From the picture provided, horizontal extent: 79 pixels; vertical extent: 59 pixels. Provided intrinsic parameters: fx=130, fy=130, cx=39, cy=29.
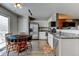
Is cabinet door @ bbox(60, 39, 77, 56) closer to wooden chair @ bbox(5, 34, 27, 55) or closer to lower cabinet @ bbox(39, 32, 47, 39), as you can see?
wooden chair @ bbox(5, 34, 27, 55)

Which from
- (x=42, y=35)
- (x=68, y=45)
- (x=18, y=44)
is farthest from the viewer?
(x=42, y=35)

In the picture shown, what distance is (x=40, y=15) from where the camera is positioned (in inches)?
218

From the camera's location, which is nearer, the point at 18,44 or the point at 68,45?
the point at 68,45

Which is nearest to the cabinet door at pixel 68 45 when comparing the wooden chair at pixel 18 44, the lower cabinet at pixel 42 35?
the wooden chair at pixel 18 44

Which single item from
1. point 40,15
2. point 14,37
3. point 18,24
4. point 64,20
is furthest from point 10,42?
point 64,20

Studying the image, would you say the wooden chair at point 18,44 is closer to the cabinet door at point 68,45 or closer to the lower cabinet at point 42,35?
the cabinet door at point 68,45

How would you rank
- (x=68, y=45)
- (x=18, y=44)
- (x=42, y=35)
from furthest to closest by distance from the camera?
(x=42, y=35), (x=18, y=44), (x=68, y=45)

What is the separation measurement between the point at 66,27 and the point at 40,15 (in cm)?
123

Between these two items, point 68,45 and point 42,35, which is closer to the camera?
point 68,45

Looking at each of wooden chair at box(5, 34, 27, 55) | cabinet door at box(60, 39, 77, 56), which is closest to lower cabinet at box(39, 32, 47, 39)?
wooden chair at box(5, 34, 27, 55)

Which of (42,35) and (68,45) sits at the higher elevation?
(42,35)

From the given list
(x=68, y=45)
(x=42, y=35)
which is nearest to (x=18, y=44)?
(x=68, y=45)

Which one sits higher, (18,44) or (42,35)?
(42,35)

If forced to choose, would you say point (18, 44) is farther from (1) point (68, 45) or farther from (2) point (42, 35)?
(2) point (42, 35)
